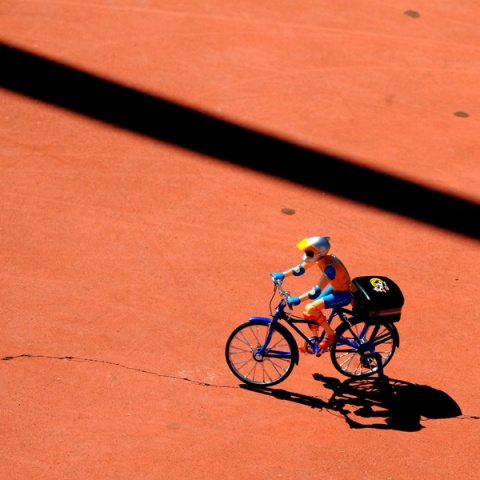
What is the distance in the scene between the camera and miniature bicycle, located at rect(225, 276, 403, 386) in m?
9.34

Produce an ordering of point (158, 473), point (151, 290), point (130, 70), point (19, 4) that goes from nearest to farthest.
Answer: point (158, 473)
point (151, 290)
point (130, 70)
point (19, 4)

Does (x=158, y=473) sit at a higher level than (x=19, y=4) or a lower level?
lower

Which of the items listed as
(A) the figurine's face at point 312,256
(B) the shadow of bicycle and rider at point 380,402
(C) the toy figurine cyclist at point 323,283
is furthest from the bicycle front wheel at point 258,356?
(A) the figurine's face at point 312,256

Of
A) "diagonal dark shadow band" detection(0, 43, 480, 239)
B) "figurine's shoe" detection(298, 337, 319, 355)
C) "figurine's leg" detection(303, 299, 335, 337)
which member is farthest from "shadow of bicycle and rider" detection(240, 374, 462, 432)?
"diagonal dark shadow band" detection(0, 43, 480, 239)

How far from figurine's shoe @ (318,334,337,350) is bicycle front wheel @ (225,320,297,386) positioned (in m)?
0.31

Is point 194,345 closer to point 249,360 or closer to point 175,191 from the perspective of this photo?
point 249,360

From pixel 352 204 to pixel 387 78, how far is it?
3.77 metres

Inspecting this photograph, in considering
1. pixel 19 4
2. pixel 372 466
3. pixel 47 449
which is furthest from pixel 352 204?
pixel 19 4

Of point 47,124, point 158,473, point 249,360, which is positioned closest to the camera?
point 158,473

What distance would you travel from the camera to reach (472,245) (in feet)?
39.7

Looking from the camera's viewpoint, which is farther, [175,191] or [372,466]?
[175,191]

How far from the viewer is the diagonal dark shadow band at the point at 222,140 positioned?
12.8 meters

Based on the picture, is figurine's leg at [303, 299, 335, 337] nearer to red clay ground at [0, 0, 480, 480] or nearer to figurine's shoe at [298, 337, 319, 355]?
figurine's shoe at [298, 337, 319, 355]

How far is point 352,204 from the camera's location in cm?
1266
